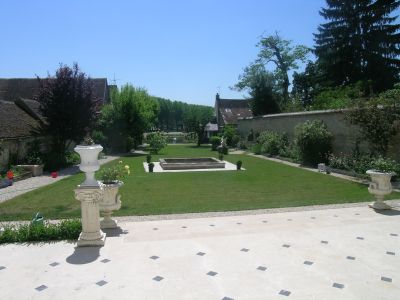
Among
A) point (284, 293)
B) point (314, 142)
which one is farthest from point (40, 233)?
point (314, 142)

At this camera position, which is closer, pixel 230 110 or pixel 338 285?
pixel 338 285

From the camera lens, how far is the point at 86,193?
24.8 feet

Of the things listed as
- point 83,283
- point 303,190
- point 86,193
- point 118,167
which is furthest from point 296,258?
point 303,190

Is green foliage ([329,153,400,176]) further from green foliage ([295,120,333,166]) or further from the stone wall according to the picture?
green foliage ([295,120,333,166])

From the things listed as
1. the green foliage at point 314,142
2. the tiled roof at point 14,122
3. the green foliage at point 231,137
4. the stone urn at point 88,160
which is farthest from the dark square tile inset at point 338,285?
the green foliage at point 231,137

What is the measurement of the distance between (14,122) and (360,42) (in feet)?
103

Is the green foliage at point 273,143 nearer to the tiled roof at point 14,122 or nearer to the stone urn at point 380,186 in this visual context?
the stone urn at point 380,186

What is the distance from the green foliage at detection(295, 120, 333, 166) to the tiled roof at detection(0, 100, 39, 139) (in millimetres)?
17278

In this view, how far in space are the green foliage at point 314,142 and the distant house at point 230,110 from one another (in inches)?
1296

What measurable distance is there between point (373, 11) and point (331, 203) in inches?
1159

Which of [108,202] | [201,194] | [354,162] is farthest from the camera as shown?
[354,162]

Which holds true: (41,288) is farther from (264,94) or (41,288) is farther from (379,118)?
(264,94)

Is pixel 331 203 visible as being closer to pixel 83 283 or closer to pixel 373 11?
pixel 83 283

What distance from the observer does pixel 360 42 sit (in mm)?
35000
